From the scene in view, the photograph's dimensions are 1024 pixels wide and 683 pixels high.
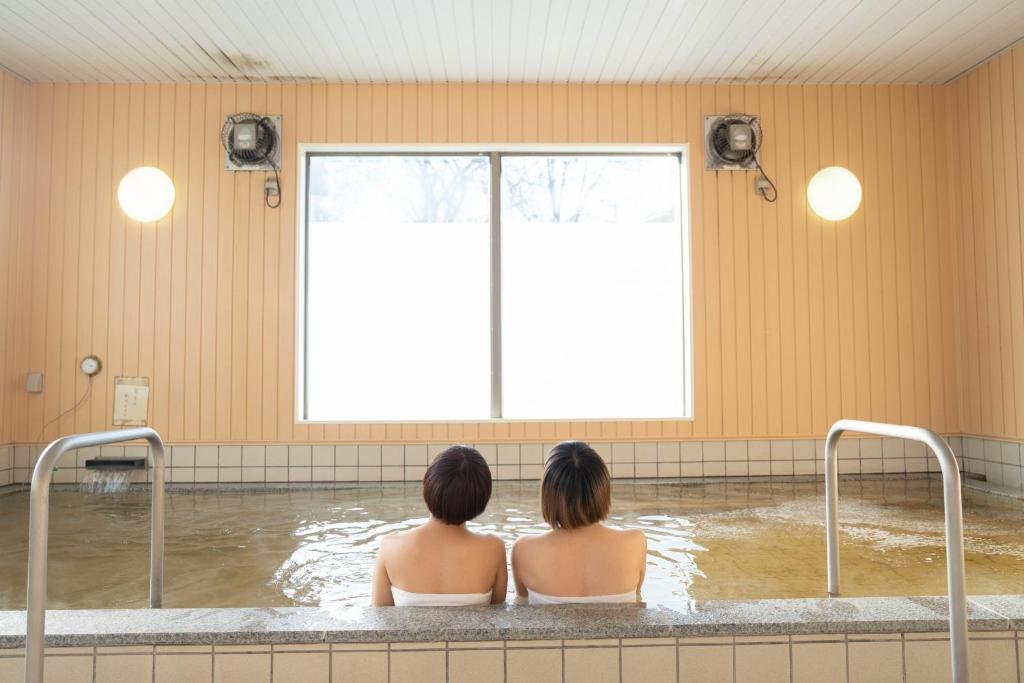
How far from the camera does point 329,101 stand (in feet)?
16.7

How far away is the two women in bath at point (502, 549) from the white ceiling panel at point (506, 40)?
10.6 feet

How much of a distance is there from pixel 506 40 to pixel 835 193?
2.65m

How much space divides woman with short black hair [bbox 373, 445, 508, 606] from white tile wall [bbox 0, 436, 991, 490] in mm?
3208

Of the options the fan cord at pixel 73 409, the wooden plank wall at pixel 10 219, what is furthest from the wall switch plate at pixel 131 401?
the wooden plank wall at pixel 10 219

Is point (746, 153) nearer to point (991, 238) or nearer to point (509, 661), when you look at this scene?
point (991, 238)

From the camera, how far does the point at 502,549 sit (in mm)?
1780

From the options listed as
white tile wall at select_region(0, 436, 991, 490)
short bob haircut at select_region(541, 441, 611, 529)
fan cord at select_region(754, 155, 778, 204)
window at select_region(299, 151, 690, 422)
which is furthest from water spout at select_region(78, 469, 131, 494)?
fan cord at select_region(754, 155, 778, 204)

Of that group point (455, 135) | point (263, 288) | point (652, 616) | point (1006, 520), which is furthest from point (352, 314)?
point (1006, 520)

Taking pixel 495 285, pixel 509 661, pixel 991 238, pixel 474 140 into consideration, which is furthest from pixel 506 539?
pixel 991 238

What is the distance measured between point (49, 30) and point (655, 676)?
195 inches

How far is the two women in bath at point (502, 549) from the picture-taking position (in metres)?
1.69

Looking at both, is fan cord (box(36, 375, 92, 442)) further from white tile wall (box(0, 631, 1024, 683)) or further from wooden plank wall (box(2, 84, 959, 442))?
white tile wall (box(0, 631, 1024, 683))

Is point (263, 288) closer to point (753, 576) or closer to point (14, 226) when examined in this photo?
point (14, 226)

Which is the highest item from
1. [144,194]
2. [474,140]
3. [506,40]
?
[506,40]
